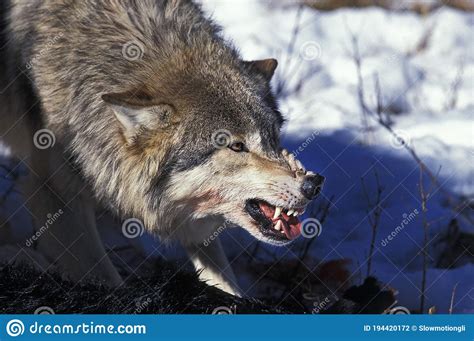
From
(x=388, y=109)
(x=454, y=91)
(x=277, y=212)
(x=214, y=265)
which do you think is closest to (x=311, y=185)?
(x=277, y=212)

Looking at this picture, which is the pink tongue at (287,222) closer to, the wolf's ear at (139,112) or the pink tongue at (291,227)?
the pink tongue at (291,227)

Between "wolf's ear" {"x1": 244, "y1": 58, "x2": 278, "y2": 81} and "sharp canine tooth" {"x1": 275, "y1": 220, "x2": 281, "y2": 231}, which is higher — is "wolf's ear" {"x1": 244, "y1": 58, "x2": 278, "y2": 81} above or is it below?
above

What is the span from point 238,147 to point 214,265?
1.01 metres

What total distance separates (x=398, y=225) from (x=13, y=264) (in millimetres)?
2464

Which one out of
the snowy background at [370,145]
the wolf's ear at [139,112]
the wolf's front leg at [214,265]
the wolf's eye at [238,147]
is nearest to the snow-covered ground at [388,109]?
the snowy background at [370,145]

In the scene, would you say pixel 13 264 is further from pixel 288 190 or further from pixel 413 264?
pixel 413 264

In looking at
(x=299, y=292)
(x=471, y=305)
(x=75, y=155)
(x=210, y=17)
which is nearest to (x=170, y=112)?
(x=75, y=155)

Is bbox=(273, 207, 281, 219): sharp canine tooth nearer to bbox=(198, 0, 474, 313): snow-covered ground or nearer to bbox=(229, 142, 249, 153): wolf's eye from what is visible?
bbox=(229, 142, 249, 153): wolf's eye

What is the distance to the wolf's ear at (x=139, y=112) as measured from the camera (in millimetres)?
4480

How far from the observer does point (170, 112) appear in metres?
4.54

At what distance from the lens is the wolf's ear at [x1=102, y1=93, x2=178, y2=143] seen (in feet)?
14.7

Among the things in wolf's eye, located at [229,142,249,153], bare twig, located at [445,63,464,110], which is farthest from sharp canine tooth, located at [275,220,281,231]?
bare twig, located at [445,63,464,110]

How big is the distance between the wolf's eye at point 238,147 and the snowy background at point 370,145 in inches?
34.8

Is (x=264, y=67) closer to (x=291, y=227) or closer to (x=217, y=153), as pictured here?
(x=217, y=153)
